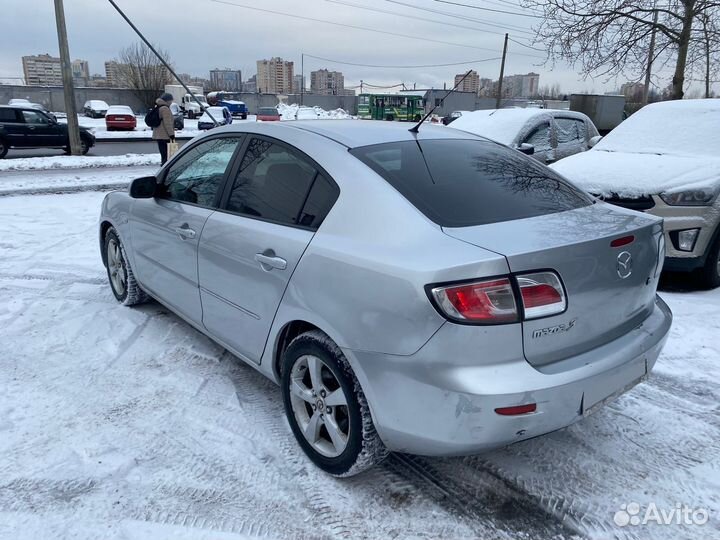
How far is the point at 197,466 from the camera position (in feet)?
8.86

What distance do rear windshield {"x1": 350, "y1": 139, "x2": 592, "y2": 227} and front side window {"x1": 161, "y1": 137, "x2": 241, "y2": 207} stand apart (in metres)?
1.11

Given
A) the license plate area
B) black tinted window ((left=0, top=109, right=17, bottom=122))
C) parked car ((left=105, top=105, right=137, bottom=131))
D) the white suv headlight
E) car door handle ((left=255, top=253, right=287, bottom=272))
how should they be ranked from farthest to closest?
1. parked car ((left=105, top=105, right=137, bottom=131))
2. black tinted window ((left=0, top=109, right=17, bottom=122))
3. the white suv headlight
4. car door handle ((left=255, top=253, right=287, bottom=272))
5. the license plate area

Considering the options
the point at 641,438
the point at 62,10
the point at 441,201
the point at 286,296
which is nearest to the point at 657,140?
the point at 641,438

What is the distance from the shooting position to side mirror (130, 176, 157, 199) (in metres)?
3.89

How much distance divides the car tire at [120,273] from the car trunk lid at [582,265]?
3.26 meters

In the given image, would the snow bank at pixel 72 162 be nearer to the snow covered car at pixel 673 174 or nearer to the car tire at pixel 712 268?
the snow covered car at pixel 673 174

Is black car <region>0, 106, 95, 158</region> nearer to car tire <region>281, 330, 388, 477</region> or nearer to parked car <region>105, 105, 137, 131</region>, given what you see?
parked car <region>105, 105, 137, 131</region>

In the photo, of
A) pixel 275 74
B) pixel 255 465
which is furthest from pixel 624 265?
pixel 275 74

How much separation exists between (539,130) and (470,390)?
25.9ft

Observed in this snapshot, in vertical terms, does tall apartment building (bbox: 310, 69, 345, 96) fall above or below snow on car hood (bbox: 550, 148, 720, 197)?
above

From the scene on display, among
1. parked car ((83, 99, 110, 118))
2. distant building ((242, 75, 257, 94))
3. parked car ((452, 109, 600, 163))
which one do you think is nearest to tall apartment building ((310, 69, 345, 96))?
distant building ((242, 75, 257, 94))

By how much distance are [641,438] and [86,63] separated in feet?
406

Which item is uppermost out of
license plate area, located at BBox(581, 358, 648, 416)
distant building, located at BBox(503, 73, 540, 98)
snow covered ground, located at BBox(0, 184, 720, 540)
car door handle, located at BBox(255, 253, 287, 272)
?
distant building, located at BBox(503, 73, 540, 98)

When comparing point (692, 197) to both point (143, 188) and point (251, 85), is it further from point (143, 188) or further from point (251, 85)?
point (251, 85)
